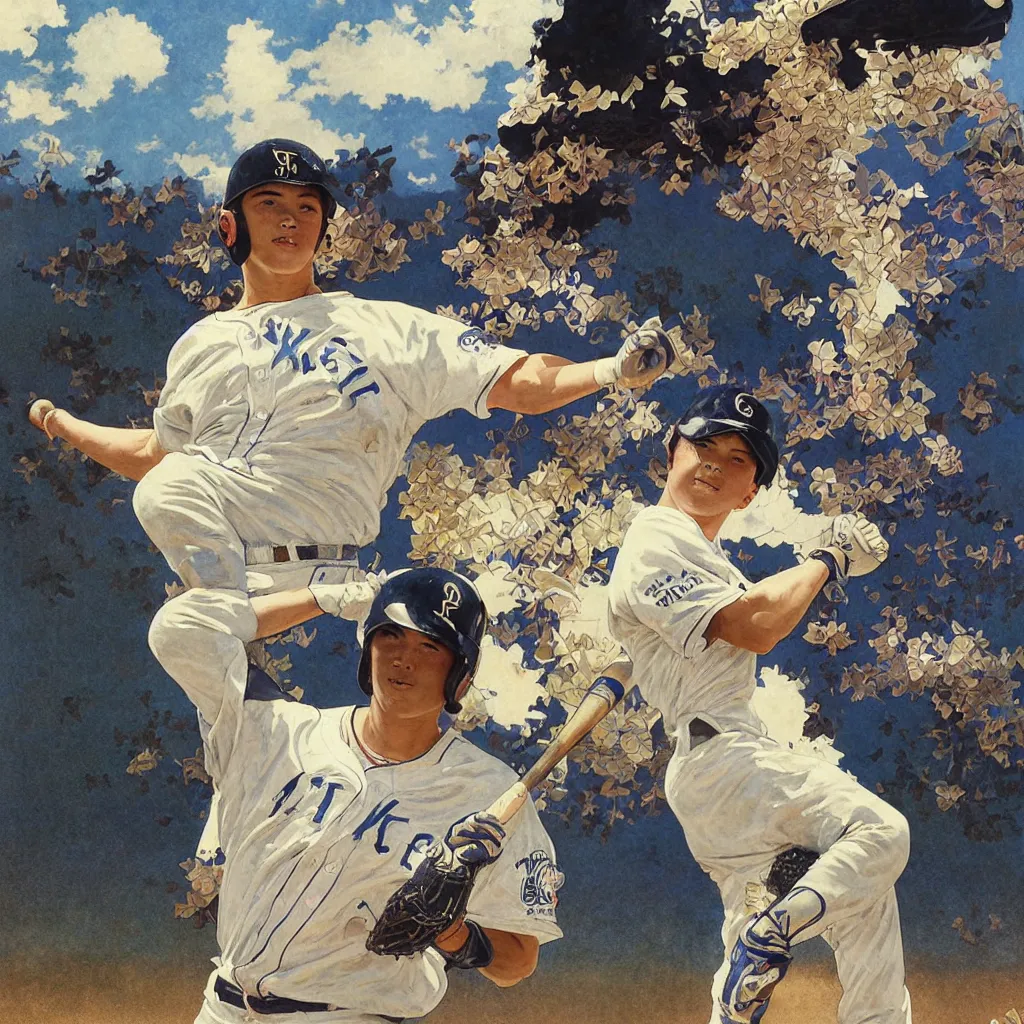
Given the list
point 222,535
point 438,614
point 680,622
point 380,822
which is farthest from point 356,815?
point 680,622

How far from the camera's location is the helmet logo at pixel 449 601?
3.65 metres

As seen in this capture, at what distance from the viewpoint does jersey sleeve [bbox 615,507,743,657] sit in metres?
3.81

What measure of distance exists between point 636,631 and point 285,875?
3.12 feet

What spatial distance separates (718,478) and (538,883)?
0.99 meters

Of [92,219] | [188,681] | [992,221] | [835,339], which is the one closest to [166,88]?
[92,219]

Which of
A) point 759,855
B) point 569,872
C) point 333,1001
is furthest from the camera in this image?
point 569,872

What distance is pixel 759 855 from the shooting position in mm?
3764

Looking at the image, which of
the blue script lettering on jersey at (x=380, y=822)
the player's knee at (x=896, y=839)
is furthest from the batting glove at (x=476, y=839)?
the player's knee at (x=896, y=839)

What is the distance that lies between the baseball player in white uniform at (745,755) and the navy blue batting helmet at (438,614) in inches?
16.0

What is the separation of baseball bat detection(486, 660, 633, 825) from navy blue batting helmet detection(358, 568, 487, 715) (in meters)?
0.25

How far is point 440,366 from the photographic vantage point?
3.99 meters

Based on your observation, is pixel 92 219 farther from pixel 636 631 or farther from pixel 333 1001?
pixel 333 1001

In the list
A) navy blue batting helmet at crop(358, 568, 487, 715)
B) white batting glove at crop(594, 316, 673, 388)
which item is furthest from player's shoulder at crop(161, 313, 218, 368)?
white batting glove at crop(594, 316, 673, 388)

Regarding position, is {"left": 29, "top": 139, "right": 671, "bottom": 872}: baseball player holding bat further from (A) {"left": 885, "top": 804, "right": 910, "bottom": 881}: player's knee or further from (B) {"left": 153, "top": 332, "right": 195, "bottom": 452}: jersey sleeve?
(A) {"left": 885, "top": 804, "right": 910, "bottom": 881}: player's knee
